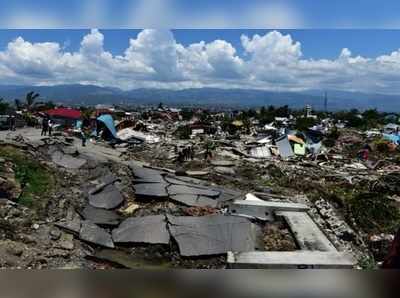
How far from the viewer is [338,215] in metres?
6.85

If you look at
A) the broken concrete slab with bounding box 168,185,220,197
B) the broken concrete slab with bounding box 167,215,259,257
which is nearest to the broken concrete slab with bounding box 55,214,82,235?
the broken concrete slab with bounding box 167,215,259,257

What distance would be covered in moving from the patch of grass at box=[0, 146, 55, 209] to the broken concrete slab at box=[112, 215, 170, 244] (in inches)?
54.7

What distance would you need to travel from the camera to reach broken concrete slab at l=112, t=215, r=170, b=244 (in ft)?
16.9

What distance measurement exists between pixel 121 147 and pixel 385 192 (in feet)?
35.3

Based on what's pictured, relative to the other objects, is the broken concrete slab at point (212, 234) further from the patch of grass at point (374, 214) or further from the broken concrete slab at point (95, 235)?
the patch of grass at point (374, 214)

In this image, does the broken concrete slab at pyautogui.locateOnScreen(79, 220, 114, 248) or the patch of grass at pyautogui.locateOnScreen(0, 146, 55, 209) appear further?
the patch of grass at pyautogui.locateOnScreen(0, 146, 55, 209)

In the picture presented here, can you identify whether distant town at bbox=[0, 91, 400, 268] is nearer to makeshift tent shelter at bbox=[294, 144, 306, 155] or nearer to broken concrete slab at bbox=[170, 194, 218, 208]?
broken concrete slab at bbox=[170, 194, 218, 208]

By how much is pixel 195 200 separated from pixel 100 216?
1.77 meters

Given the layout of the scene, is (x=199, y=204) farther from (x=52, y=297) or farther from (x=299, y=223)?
(x=52, y=297)

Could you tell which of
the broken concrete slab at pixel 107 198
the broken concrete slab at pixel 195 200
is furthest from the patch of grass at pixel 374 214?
the broken concrete slab at pixel 107 198

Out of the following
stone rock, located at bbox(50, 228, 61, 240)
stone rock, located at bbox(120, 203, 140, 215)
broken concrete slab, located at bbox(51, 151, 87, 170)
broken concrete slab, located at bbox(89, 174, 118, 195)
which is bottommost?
stone rock, located at bbox(120, 203, 140, 215)

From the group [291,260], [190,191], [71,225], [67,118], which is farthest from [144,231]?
[67,118]

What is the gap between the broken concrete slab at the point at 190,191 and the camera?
771cm

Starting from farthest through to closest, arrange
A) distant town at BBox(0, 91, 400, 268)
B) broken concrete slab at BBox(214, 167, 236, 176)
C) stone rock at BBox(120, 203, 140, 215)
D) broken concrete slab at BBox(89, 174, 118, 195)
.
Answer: broken concrete slab at BBox(214, 167, 236, 176) < broken concrete slab at BBox(89, 174, 118, 195) < stone rock at BBox(120, 203, 140, 215) < distant town at BBox(0, 91, 400, 268)
